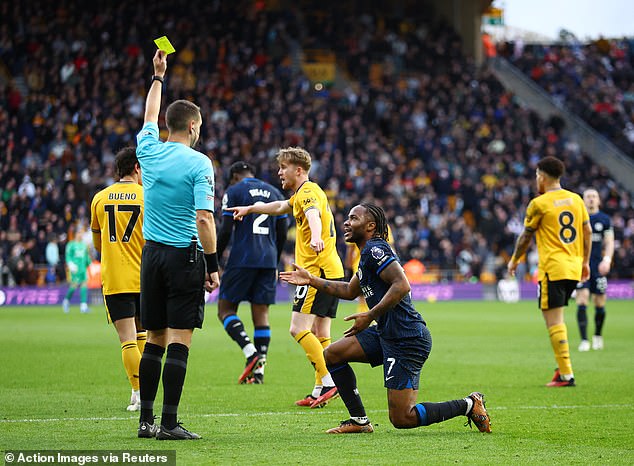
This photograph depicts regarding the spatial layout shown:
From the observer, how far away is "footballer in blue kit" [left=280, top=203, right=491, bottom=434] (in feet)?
24.5

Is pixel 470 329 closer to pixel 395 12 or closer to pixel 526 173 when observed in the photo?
pixel 526 173

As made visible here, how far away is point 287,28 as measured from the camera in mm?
43219

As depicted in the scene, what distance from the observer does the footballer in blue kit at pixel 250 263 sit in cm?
1229

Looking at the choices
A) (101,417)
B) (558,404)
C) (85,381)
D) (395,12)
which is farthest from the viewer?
(395,12)

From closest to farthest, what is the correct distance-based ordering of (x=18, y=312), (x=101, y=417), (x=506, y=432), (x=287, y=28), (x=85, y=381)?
(x=506, y=432), (x=101, y=417), (x=85, y=381), (x=18, y=312), (x=287, y=28)

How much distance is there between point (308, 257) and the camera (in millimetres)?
10242

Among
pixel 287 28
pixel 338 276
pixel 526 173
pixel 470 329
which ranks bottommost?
pixel 470 329

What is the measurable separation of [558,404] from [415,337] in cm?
294

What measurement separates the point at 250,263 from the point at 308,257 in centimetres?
223

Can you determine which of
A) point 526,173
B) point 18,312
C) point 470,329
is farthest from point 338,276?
point 526,173

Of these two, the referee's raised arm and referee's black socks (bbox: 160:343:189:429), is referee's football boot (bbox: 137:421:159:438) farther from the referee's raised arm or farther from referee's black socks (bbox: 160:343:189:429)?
the referee's raised arm

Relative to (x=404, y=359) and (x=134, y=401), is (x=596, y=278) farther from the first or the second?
(x=404, y=359)

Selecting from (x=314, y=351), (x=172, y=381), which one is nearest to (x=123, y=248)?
(x=172, y=381)

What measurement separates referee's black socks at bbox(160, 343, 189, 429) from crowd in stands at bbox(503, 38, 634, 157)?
133 ft
